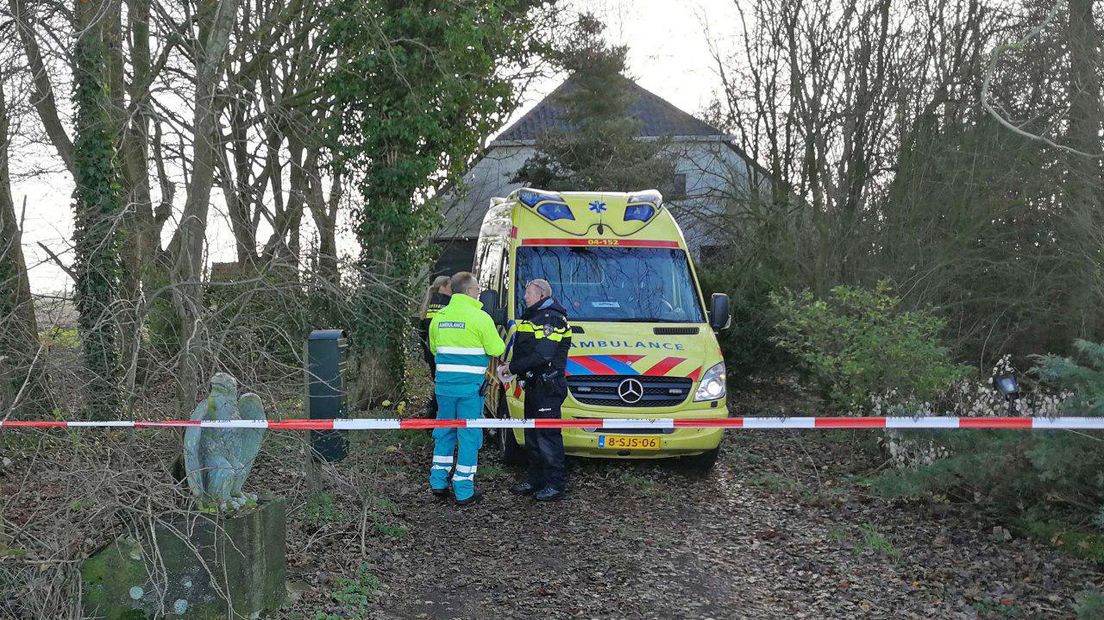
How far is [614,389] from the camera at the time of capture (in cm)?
888

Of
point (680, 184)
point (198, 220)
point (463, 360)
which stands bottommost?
point (463, 360)

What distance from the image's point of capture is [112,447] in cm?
584

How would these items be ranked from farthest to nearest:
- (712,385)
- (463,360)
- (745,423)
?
(712,385), (463,360), (745,423)

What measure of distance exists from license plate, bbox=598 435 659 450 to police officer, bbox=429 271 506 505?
3.72ft

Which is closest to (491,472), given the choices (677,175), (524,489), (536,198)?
(524,489)

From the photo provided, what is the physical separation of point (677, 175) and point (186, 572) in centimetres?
2160

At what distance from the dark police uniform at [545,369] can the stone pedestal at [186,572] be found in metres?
3.08

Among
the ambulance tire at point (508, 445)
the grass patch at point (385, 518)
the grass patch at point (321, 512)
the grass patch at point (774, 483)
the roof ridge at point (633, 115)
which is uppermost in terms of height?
the roof ridge at point (633, 115)

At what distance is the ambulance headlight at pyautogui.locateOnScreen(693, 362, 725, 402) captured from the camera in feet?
29.5

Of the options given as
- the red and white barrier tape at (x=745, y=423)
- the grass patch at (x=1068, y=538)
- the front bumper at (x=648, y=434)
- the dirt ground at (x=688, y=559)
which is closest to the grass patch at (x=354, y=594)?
the dirt ground at (x=688, y=559)

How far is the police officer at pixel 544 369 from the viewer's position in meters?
8.38

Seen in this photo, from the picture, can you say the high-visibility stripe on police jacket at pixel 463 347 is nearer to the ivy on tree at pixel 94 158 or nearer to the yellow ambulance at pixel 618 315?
the yellow ambulance at pixel 618 315

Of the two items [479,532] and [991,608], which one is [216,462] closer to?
[479,532]

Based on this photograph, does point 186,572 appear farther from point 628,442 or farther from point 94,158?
point 94,158
